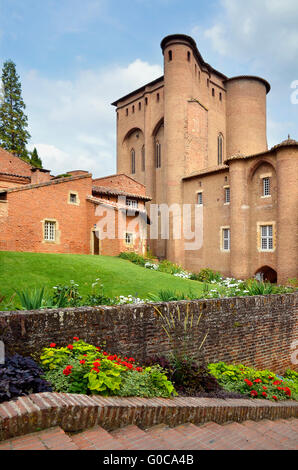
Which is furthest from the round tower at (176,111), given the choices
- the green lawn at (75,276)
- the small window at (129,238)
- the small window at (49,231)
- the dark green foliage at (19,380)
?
the dark green foliage at (19,380)

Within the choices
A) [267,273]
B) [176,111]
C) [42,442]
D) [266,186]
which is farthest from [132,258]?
[42,442]

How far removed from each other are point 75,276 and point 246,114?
107 feet

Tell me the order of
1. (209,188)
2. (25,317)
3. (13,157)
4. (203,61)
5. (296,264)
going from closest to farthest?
(25,317), (296,264), (209,188), (13,157), (203,61)

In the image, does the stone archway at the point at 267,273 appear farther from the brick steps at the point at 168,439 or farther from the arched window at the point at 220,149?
the brick steps at the point at 168,439

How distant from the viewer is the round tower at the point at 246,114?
37.2 meters

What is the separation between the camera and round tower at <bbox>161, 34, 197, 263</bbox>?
3155cm

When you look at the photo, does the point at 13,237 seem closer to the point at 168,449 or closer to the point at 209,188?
the point at 209,188

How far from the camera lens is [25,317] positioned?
479 centimetres

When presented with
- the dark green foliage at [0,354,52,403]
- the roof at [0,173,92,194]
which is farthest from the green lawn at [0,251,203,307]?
the dark green foliage at [0,354,52,403]

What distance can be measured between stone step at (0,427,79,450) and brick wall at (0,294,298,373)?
193 cm

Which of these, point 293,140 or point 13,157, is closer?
point 293,140

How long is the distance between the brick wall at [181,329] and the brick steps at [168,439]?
6.56 ft
